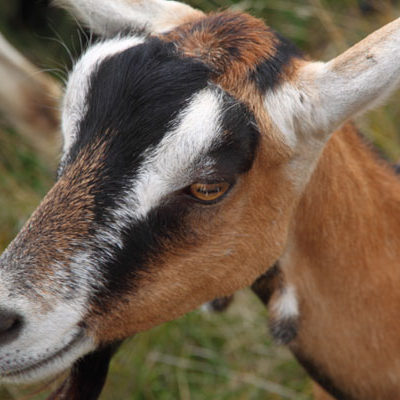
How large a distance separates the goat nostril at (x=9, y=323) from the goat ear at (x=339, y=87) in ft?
4.11

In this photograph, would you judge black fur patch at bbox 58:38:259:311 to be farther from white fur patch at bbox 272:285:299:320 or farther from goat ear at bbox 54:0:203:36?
white fur patch at bbox 272:285:299:320

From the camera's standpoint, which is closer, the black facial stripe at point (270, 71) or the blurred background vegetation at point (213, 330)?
the black facial stripe at point (270, 71)

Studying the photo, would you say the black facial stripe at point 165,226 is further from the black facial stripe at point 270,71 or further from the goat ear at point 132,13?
the goat ear at point 132,13

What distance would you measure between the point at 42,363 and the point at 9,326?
256 mm

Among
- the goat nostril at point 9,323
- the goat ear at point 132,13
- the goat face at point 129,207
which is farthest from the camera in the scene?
the goat ear at point 132,13

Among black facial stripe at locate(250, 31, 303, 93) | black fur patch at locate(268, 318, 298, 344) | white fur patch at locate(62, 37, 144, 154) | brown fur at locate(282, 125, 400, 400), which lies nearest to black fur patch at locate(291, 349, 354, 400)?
brown fur at locate(282, 125, 400, 400)

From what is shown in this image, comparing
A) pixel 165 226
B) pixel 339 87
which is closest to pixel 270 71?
pixel 339 87

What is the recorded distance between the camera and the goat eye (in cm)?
245

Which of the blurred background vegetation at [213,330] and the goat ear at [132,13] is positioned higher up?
the goat ear at [132,13]

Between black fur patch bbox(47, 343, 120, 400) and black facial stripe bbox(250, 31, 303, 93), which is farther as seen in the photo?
black fur patch bbox(47, 343, 120, 400)

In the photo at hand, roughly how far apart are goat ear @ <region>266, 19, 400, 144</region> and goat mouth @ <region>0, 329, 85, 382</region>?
1171mm

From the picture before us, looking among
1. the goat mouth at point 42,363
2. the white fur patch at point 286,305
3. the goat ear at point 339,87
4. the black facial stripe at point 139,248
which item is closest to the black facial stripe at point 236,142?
the goat ear at point 339,87

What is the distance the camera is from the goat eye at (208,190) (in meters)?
2.45

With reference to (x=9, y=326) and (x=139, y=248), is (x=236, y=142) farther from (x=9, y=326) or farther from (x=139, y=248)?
(x=9, y=326)
